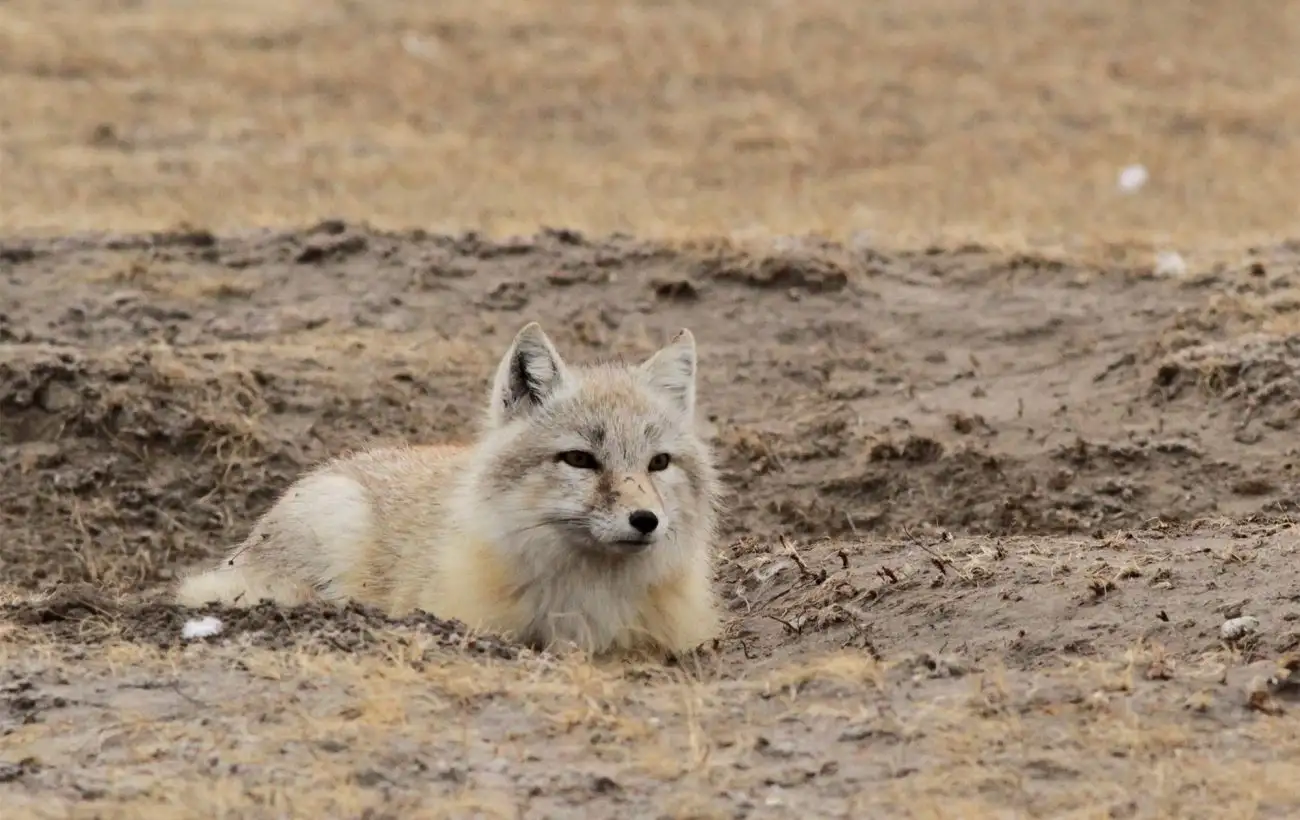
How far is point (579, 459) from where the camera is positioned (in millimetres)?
8250

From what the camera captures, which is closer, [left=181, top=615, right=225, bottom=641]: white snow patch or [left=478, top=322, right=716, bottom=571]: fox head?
[left=181, top=615, right=225, bottom=641]: white snow patch

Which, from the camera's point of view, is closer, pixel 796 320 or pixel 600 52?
pixel 796 320

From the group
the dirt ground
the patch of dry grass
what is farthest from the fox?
the patch of dry grass

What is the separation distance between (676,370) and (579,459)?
42.3 inches

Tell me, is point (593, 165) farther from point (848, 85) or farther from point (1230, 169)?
point (1230, 169)

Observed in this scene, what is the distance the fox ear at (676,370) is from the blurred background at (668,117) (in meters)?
5.86

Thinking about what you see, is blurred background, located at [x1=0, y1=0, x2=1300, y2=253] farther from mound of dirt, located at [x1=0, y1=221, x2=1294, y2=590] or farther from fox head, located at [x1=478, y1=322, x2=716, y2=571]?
fox head, located at [x1=478, y1=322, x2=716, y2=571]

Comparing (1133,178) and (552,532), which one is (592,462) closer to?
(552,532)

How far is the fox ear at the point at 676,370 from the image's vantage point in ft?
29.7

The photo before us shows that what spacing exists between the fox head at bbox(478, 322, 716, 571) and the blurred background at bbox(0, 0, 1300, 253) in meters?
6.33

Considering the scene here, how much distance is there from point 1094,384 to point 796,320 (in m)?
2.47

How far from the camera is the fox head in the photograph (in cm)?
795

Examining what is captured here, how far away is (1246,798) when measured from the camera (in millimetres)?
5500

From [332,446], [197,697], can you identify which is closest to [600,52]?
[332,446]
